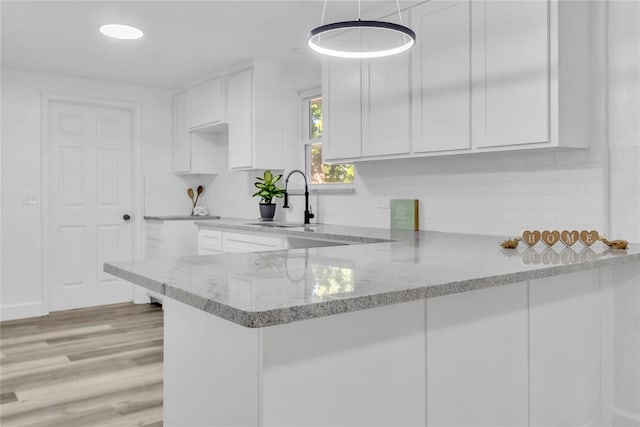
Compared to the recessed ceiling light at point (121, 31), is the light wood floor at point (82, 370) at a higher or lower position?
lower

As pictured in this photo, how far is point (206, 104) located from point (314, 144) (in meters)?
1.25

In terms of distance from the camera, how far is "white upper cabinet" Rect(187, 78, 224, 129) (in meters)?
4.87

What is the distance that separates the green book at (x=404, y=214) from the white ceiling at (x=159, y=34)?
1.26m

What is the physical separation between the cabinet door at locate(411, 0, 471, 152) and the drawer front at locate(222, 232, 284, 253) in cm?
129

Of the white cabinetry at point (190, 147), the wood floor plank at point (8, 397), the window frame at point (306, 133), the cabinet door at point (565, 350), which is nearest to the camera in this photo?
the cabinet door at point (565, 350)

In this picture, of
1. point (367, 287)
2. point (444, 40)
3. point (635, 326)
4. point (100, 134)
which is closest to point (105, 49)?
point (100, 134)

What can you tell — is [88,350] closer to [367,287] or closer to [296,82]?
[296,82]

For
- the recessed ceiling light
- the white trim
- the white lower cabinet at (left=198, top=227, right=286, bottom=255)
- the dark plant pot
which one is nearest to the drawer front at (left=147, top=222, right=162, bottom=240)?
the white trim

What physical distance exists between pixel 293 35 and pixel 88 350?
2767 mm

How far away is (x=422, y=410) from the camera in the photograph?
1.62 meters

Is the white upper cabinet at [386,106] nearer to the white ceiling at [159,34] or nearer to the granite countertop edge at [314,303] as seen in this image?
the white ceiling at [159,34]

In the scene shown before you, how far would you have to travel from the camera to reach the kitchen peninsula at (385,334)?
50.4 inches

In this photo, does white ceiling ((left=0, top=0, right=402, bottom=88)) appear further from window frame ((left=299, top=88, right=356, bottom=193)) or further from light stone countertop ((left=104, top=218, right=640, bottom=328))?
light stone countertop ((left=104, top=218, right=640, bottom=328))

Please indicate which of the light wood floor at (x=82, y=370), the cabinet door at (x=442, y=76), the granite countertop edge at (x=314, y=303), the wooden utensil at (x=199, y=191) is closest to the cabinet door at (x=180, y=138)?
the wooden utensil at (x=199, y=191)
